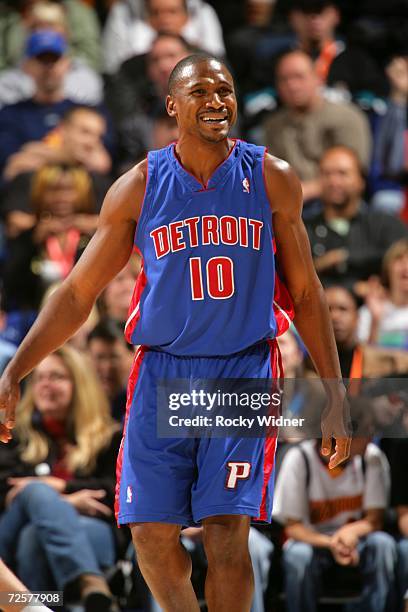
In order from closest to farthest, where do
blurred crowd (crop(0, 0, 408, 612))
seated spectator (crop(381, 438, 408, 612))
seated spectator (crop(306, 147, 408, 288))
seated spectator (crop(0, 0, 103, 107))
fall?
1. blurred crowd (crop(0, 0, 408, 612))
2. seated spectator (crop(381, 438, 408, 612))
3. seated spectator (crop(306, 147, 408, 288))
4. seated spectator (crop(0, 0, 103, 107))

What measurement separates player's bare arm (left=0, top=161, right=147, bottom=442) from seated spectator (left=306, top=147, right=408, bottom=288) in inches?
148

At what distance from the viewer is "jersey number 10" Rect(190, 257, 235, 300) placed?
3.65m

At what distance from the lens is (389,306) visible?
7102 mm

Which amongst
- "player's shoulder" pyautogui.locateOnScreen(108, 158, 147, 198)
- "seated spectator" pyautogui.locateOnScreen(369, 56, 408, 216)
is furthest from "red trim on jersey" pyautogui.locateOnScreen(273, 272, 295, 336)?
"seated spectator" pyautogui.locateOnScreen(369, 56, 408, 216)

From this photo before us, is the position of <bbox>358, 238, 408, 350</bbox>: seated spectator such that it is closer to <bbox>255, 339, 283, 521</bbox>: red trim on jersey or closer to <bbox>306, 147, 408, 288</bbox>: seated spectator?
<bbox>306, 147, 408, 288</bbox>: seated spectator

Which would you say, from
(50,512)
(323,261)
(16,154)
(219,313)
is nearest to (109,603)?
(50,512)

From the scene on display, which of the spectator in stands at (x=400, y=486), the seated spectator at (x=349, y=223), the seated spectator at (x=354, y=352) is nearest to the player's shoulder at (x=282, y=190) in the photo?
the spectator in stands at (x=400, y=486)

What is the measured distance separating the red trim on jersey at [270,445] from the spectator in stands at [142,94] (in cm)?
471

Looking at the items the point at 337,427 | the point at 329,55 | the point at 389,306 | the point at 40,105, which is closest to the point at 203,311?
the point at 337,427

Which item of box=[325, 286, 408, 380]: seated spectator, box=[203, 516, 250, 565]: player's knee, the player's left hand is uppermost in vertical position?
box=[325, 286, 408, 380]: seated spectator

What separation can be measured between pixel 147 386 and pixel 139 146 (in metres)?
4.91

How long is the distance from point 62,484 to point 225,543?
2.07 meters

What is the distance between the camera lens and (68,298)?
3.90 meters

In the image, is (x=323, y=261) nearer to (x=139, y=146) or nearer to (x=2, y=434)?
(x=139, y=146)
